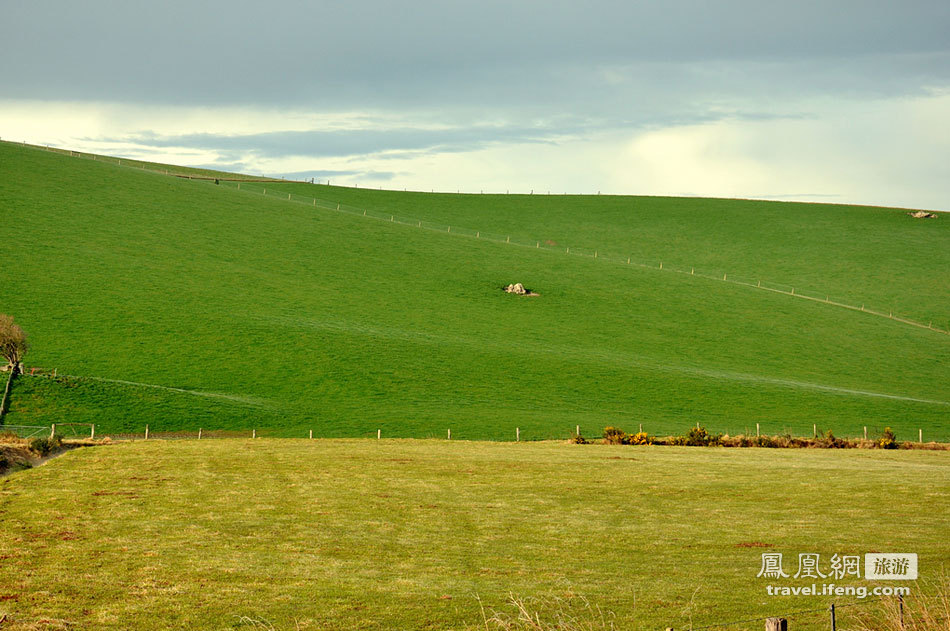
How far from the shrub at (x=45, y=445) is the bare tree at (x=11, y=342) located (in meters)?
15.2

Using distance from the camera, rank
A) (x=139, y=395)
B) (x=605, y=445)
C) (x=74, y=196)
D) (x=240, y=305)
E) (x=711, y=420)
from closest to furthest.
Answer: (x=605, y=445) < (x=139, y=395) < (x=711, y=420) < (x=240, y=305) < (x=74, y=196)

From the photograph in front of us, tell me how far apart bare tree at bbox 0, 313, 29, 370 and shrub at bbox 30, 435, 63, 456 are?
15.2 metres

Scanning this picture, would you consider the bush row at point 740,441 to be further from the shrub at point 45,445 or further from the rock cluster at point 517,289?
the rock cluster at point 517,289

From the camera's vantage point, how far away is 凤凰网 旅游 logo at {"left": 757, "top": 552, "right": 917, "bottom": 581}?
1822 centimetres

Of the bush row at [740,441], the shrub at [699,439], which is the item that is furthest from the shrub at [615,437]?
the shrub at [699,439]

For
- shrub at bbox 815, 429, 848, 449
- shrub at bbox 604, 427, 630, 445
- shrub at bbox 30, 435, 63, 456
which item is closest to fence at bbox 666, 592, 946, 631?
shrub at bbox 604, 427, 630, 445

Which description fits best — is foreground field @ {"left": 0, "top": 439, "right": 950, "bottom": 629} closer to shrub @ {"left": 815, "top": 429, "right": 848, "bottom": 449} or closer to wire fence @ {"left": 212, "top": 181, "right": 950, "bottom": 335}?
shrub @ {"left": 815, "top": 429, "right": 848, "bottom": 449}

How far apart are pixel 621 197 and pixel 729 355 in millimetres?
89254

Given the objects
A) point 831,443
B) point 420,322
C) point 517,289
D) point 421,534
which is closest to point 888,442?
point 831,443

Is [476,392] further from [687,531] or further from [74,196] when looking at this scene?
[74,196]

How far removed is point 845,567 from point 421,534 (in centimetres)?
1177

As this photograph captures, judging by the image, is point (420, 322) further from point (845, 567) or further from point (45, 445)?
point (845, 567)

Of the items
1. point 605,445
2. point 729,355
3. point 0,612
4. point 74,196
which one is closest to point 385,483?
point 0,612

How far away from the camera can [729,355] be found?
86000 millimetres
